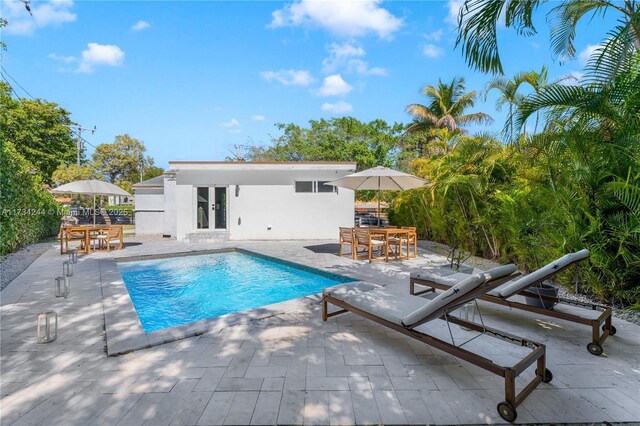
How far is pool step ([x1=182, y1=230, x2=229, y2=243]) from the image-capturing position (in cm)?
1401

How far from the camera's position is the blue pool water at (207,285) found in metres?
6.11

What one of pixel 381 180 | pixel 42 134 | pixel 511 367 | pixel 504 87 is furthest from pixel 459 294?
pixel 42 134

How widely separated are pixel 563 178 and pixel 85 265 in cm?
1187

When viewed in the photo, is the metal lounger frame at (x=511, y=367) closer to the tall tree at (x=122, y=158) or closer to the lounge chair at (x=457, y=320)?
the lounge chair at (x=457, y=320)

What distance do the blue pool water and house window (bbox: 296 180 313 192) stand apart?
16.7ft

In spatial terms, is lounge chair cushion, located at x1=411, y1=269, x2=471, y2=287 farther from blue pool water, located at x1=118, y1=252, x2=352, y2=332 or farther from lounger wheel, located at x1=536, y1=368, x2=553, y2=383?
blue pool water, located at x1=118, y1=252, x2=352, y2=332

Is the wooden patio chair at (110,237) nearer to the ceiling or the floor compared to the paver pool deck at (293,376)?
nearer to the ceiling

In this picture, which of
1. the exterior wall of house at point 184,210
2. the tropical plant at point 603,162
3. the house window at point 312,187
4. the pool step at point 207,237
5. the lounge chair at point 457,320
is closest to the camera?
the lounge chair at point 457,320

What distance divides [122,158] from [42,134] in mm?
13763

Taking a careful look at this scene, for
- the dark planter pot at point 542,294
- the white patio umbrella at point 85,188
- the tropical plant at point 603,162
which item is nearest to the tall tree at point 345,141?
the white patio umbrella at point 85,188

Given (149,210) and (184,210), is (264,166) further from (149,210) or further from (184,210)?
(149,210)

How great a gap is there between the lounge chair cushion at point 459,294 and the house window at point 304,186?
12000 millimetres

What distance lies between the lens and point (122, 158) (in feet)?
Result: 145

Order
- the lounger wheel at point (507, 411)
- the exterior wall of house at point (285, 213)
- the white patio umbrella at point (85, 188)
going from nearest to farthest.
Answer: the lounger wheel at point (507, 411), the white patio umbrella at point (85, 188), the exterior wall of house at point (285, 213)
